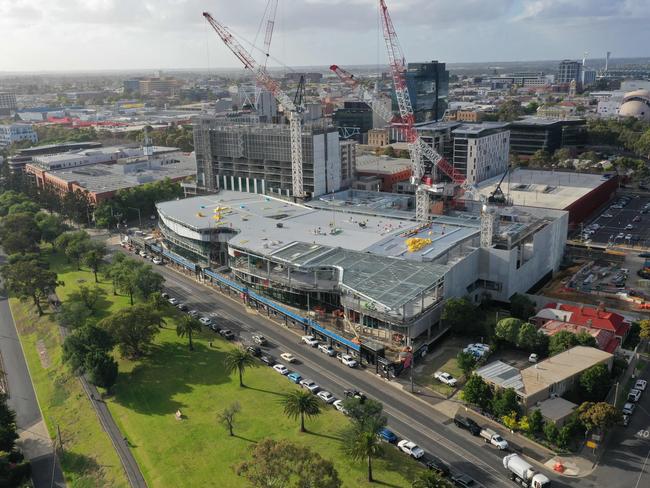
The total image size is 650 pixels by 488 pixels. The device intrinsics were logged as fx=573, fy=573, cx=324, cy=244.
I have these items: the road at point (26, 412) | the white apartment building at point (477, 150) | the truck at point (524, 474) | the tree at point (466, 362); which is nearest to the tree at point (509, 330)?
the tree at point (466, 362)

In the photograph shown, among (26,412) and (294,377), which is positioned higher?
(294,377)

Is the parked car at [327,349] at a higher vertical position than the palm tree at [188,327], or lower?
lower

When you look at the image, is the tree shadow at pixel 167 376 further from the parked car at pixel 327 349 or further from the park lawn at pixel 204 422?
the parked car at pixel 327 349

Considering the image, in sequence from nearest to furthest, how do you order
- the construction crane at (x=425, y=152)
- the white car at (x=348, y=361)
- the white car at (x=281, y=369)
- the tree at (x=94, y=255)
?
the white car at (x=281, y=369) → the white car at (x=348, y=361) → the tree at (x=94, y=255) → the construction crane at (x=425, y=152)

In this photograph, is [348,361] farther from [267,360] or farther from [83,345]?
[83,345]

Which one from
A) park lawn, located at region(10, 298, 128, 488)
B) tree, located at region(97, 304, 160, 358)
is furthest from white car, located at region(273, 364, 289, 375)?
park lawn, located at region(10, 298, 128, 488)

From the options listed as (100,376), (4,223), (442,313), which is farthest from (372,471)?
(4,223)

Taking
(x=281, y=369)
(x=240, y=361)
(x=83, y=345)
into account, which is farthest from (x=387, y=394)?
(x=83, y=345)
